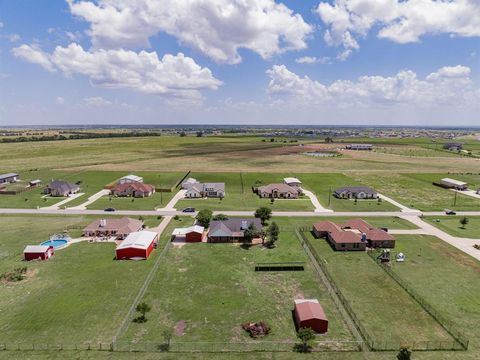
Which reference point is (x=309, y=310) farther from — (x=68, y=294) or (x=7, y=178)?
(x=7, y=178)

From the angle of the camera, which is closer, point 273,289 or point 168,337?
point 168,337

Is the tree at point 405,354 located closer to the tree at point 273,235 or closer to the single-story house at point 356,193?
the tree at point 273,235

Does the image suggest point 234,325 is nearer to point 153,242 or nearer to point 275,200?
point 153,242

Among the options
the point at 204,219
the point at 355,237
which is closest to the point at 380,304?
the point at 355,237

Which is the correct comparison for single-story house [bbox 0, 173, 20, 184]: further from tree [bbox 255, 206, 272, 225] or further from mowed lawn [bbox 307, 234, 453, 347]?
mowed lawn [bbox 307, 234, 453, 347]

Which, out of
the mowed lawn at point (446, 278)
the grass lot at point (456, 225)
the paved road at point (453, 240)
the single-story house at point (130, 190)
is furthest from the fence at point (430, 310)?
the single-story house at point (130, 190)

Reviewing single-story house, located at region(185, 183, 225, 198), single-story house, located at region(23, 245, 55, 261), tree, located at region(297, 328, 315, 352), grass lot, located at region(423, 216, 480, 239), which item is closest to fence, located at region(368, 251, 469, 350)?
→ tree, located at region(297, 328, 315, 352)

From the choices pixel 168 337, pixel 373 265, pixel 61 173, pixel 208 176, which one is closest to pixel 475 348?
pixel 373 265
